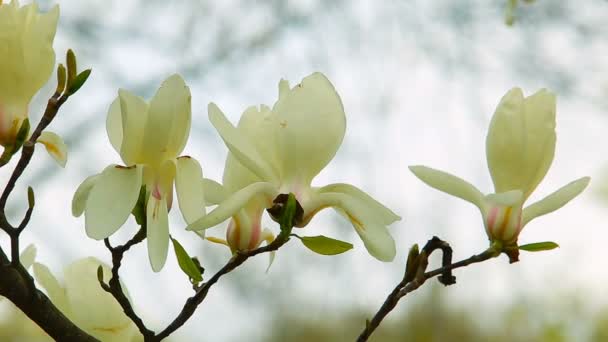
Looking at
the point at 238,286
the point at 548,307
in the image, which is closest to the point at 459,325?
the point at 238,286

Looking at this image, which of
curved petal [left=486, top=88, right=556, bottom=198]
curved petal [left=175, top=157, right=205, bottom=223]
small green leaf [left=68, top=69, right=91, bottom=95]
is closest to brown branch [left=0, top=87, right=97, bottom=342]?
small green leaf [left=68, top=69, right=91, bottom=95]

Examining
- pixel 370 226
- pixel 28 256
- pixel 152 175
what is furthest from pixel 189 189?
pixel 28 256

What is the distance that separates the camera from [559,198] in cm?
71

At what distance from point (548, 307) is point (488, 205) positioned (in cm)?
172

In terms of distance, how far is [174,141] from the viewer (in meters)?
0.65

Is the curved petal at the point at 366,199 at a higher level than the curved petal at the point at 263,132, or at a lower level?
lower

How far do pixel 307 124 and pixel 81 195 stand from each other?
177 millimetres

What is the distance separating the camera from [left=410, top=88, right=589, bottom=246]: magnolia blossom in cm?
70

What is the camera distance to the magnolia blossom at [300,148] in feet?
2.15

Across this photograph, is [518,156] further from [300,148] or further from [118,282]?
[118,282]

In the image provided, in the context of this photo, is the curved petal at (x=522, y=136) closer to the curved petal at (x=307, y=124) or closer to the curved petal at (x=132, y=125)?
the curved petal at (x=307, y=124)

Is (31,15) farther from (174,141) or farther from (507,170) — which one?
(507,170)

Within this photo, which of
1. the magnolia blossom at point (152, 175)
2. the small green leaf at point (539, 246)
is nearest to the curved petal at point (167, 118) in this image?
the magnolia blossom at point (152, 175)

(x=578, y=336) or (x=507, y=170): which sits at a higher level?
(x=507, y=170)
